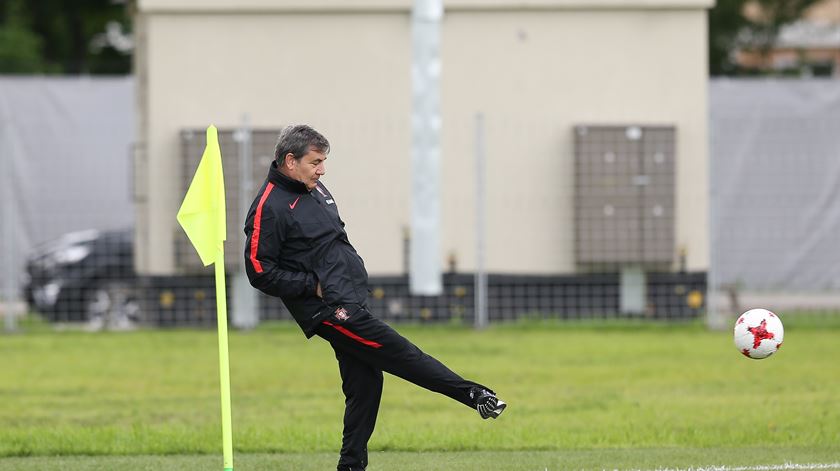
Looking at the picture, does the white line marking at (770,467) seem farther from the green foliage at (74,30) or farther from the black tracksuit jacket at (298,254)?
the green foliage at (74,30)

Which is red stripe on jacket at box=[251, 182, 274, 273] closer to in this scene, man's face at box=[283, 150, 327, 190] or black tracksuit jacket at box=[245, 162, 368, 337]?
black tracksuit jacket at box=[245, 162, 368, 337]

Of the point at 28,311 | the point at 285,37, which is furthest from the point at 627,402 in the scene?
the point at 28,311

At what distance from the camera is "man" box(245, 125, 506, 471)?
745 centimetres

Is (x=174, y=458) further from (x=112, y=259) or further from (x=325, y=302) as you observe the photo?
(x=112, y=259)

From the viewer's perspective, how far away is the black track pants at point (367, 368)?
7512 mm

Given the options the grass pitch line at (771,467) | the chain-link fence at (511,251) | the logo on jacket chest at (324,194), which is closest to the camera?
the logo on jacket chest at (324,194)

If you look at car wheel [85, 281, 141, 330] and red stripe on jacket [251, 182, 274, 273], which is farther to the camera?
car wheel [85, 281, 141, 330]

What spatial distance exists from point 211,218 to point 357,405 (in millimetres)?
1271

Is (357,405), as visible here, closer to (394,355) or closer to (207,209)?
(394,355)

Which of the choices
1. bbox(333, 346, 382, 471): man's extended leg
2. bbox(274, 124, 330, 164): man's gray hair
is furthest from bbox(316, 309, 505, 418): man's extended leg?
bbox(274, 124, 330, 164): man's gray hair

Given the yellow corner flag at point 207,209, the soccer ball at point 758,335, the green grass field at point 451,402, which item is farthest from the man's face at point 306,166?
the soccer ball at point 758,335

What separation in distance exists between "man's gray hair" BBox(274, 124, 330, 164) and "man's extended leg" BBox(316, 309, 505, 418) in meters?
0.82

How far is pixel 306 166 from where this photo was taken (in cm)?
745

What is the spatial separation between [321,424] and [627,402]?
250 cm
